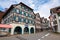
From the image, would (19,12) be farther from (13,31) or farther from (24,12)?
(13,31)

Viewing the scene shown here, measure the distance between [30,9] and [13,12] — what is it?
1030 cm

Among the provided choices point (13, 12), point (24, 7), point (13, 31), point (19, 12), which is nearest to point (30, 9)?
point (24, 7)

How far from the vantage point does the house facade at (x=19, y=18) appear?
88.5 ft

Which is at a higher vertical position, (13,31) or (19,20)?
(19,20)

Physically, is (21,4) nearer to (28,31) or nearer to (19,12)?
(19,12)

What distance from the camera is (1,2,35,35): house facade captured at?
26969mm

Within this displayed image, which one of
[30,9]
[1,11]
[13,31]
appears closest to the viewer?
[13,31]

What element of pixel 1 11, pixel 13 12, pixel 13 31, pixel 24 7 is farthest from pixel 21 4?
pixel 1 11

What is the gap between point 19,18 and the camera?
2850 centimetres

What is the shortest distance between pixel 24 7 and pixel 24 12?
7.00ft

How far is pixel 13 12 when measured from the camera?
2725 centimetres

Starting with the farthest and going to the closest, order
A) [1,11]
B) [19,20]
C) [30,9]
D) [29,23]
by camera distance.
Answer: [1,11], [30,9], [29,23], [19,20]

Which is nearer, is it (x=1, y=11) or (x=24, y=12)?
(x=24, y=12)

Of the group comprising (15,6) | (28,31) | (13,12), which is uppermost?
(15,6)
